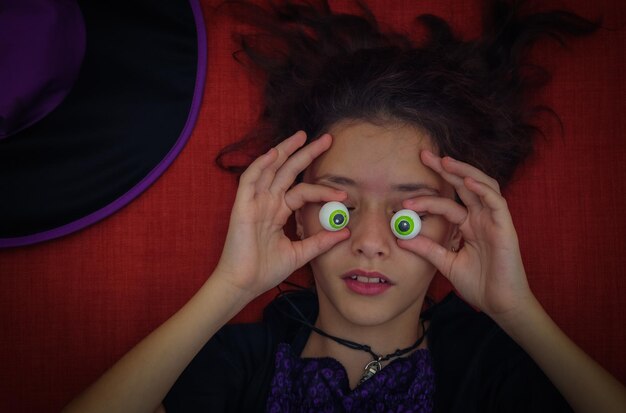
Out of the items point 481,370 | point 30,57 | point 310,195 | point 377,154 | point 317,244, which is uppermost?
point 30,57

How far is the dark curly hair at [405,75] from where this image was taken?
1367 millimetres

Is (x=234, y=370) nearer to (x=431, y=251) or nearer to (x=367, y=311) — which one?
(x=367, y=311)

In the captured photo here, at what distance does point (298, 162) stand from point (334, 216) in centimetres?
16

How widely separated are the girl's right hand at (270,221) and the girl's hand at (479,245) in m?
0.20

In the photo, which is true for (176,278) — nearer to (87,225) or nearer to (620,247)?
(87,225)

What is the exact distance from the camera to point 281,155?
1328mm

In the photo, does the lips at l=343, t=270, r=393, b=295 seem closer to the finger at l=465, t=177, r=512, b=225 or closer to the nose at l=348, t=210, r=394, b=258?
the nose at l=348, t=210, r=394, b=258

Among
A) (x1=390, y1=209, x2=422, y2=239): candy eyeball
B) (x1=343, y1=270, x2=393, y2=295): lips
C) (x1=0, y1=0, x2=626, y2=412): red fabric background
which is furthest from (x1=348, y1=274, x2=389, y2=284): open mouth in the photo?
(x1=0, y1=0, x2=626, y2=412): red fabric background

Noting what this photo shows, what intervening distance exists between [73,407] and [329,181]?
2.25 ft

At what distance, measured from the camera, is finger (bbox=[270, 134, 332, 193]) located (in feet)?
4.31

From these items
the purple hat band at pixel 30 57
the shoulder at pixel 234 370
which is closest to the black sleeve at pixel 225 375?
the shoulder at pixel 234 370

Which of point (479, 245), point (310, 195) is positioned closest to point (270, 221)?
point (310, 195)

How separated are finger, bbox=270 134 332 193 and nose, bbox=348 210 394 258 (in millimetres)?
164

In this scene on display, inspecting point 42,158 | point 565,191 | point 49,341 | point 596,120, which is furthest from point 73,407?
point 596,120
